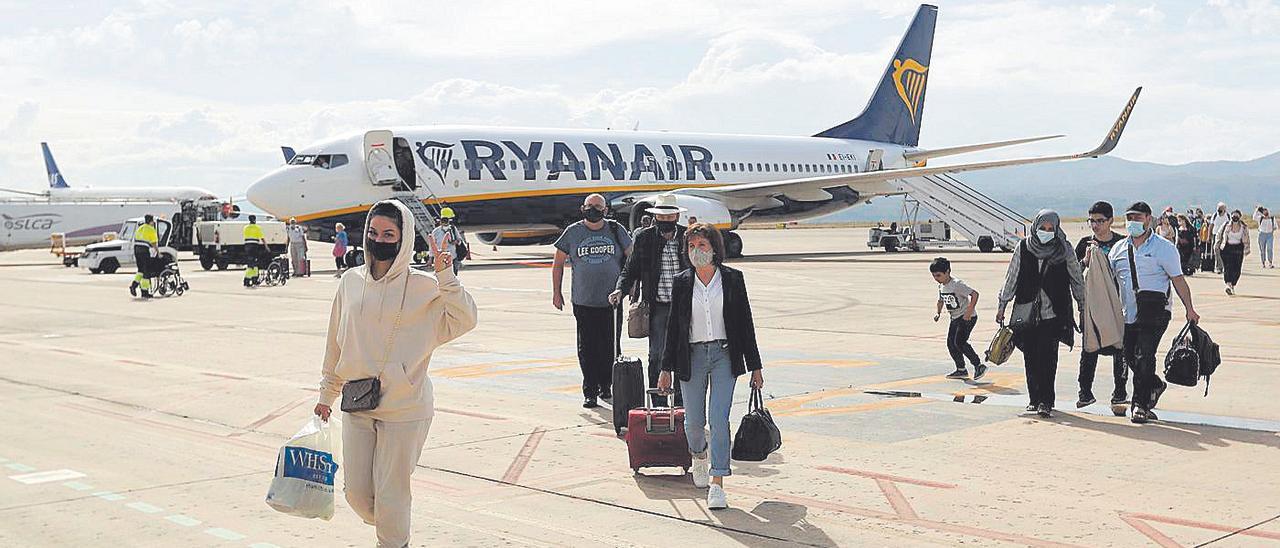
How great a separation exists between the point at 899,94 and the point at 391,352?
42.3 m

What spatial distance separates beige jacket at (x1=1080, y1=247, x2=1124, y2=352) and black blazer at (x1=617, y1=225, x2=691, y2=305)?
3285 millimetres

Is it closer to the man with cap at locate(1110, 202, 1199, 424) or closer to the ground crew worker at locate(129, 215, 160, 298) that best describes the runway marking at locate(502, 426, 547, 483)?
the man with cap at locate(1110, 202, 1199, 424)

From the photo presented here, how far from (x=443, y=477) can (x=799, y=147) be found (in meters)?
35.8

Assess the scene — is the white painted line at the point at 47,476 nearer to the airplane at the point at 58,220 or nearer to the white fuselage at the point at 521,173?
the white fuselage at the point at 521,173

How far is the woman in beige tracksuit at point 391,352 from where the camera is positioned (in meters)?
5.25

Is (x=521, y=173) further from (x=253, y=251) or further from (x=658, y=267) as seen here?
(x=658, y=267)

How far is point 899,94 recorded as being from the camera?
4581 cm

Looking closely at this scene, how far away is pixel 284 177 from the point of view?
3183 centimetres

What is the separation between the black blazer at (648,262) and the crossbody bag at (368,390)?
361 cm

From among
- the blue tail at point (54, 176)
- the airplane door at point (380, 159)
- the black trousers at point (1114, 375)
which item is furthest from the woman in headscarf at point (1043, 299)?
the blue tail at point (54, 176)

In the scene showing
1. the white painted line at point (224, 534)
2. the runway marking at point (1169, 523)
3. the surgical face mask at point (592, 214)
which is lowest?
the white painted line at point (224, 534)

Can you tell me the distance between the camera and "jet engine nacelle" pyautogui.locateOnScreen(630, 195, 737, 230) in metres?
32.9

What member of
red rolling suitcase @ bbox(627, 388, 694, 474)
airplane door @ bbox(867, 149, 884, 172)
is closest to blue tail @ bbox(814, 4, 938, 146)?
airplane door @ bbox(867, 149, 884, 172)

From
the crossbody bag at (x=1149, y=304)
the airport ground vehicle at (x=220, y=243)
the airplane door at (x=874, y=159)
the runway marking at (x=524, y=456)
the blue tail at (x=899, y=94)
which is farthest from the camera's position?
the blue tail at (x=899, y=94)
